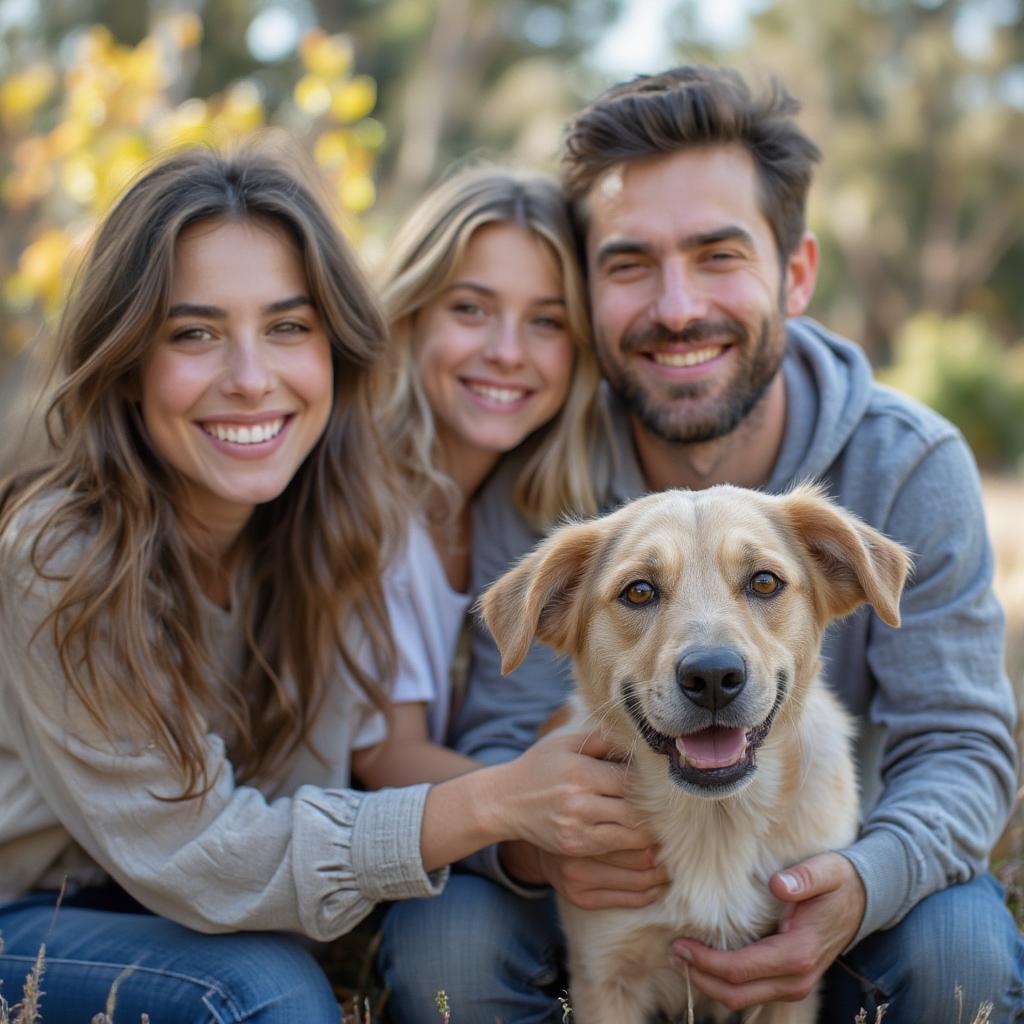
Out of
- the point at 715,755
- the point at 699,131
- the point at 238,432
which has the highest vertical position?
the point at 699,131

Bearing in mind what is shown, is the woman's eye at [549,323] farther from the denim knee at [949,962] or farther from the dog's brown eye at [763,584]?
the denim knee at [949,962]

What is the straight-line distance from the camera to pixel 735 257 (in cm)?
391

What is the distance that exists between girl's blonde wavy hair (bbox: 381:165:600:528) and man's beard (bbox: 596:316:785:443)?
0.31 metres

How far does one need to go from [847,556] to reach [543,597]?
2.59 feet

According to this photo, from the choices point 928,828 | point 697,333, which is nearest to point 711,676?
point 928,828

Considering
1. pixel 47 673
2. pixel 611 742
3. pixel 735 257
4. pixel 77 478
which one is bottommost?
pixel 611 742

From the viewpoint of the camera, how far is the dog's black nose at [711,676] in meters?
2.64

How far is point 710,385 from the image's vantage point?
3889 mm

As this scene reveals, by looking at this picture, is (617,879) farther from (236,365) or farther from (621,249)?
(621,249)

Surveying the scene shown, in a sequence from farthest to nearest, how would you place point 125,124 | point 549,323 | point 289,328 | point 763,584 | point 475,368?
point 125,124, point 549,323, point 475,368, point 289,328, point 763,584

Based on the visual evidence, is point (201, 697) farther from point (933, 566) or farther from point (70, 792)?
point (933, 566)

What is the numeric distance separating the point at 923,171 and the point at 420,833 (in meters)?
27.6

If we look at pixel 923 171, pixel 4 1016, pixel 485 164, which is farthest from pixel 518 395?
pixel 923 171

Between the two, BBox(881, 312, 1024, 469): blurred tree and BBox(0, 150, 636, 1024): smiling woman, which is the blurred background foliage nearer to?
BBox(881, 312, 1024, 469): blurred tree
